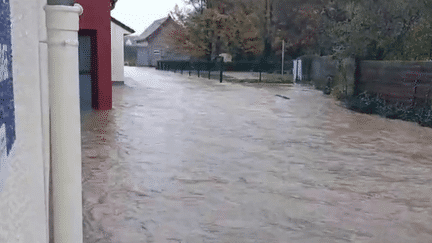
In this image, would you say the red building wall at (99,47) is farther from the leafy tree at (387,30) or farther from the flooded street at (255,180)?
the leafy tree at (387,30)

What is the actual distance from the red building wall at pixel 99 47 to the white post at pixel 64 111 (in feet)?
36.6

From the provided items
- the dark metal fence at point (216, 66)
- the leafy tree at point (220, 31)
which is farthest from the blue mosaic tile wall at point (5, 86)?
the leafy tree at point (220, 31)

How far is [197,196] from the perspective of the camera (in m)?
5.37

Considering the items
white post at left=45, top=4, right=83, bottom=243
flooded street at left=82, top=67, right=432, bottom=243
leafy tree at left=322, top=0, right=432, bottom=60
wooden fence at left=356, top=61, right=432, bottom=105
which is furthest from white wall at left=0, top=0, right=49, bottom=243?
leafy tree at left=322, top=0, right=432, bottom=60

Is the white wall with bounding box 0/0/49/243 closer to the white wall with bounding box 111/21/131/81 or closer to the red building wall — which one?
the red building wall

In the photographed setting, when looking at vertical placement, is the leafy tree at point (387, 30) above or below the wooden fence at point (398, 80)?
above

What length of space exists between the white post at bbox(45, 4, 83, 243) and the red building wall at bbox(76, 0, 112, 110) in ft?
36.6

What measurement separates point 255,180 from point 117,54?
19644mm

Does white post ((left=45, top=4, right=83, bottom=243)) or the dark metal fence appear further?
the dark metal fence

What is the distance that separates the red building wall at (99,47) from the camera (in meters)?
13.6

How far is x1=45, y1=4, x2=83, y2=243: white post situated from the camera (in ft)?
8.39

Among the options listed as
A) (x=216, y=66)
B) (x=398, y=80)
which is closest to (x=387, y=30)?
(x=398, y=80)

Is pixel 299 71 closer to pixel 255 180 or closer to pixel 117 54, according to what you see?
pixel 117 54

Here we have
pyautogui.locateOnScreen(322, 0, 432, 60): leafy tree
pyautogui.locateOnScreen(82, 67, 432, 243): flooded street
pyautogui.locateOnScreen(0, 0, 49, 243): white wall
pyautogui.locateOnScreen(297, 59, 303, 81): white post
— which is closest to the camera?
pyautogui.locateOnScreen(0, 0, 49, 243): white wall
